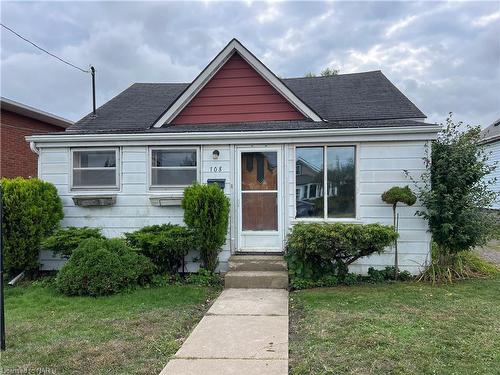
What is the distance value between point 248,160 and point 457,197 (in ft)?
12.5

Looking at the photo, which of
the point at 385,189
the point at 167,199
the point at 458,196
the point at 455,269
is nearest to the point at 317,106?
the point at 385,189

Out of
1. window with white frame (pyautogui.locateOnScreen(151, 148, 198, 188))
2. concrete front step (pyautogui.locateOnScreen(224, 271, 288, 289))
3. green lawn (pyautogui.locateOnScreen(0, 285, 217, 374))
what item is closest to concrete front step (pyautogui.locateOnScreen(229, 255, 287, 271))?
concrete front step (pyautogui.locateOnScreen(224, 271, 288, 289))

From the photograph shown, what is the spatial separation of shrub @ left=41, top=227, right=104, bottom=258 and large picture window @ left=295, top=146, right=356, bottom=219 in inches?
158

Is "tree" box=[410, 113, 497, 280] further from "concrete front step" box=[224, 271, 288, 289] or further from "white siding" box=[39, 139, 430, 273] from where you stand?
"concrete front step" box=[224, 271, 288, 289]

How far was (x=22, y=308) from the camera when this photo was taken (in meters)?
5.14

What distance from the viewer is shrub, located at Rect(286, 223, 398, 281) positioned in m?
5.75

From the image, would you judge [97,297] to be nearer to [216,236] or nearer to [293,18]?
[216,236]

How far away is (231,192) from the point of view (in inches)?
281

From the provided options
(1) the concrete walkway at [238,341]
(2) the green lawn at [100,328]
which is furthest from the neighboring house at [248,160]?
(1) the concrete walkway at [238,341]

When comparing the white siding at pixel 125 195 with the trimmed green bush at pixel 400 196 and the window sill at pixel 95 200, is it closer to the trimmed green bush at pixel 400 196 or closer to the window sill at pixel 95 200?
the window sill at pixel 95 200

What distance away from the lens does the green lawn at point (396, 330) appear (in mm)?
3156


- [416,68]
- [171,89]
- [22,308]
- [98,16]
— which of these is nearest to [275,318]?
[22,308]

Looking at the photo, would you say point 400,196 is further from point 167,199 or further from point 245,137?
point 167,199

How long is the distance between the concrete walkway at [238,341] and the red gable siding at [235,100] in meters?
4.06
